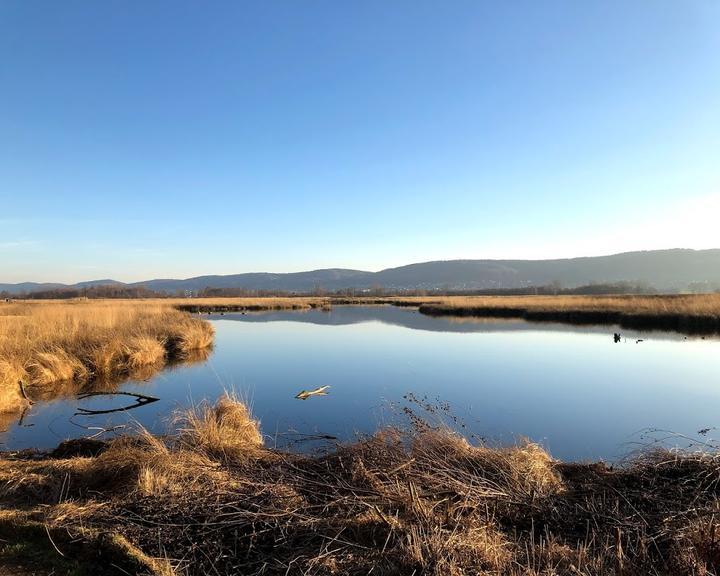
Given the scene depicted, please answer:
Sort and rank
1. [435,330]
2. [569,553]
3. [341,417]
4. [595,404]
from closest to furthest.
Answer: [569,553], [341,417], [595,404], [435,330]

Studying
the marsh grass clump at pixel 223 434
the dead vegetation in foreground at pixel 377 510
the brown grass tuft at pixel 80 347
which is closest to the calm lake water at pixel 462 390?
the marsh grass clump at pixel 223 434

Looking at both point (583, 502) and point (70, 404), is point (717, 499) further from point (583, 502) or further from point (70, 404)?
point (70, 404)

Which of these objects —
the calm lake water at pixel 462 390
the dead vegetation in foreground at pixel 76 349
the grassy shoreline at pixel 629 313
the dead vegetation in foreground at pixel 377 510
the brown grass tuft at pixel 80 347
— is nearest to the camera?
the dead vegetation in foreground at pixel 377 510

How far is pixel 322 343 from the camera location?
24047mm

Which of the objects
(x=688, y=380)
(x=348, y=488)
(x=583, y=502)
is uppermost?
(x=348, y=488)

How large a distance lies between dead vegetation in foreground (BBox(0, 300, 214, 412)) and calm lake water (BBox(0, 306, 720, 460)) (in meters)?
1.11

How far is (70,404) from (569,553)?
11.9m

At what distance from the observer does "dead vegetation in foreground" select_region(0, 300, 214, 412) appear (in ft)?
41.1

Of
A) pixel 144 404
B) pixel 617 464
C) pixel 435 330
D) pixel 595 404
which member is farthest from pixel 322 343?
pixel 617 464

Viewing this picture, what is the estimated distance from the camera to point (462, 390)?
12570 mm

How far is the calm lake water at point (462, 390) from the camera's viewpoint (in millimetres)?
9109

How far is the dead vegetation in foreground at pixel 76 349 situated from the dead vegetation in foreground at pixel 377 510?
7481 mm

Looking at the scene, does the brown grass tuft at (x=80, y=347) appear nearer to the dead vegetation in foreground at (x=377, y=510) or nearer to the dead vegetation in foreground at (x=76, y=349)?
the dead vegetation in foreground at (x=76, y=349)

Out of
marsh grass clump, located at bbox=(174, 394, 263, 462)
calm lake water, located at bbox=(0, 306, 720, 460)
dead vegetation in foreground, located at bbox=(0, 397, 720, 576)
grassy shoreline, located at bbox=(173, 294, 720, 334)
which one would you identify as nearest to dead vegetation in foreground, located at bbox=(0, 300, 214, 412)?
calm lake water, located at bbox=(0, 306, 720, 460)
